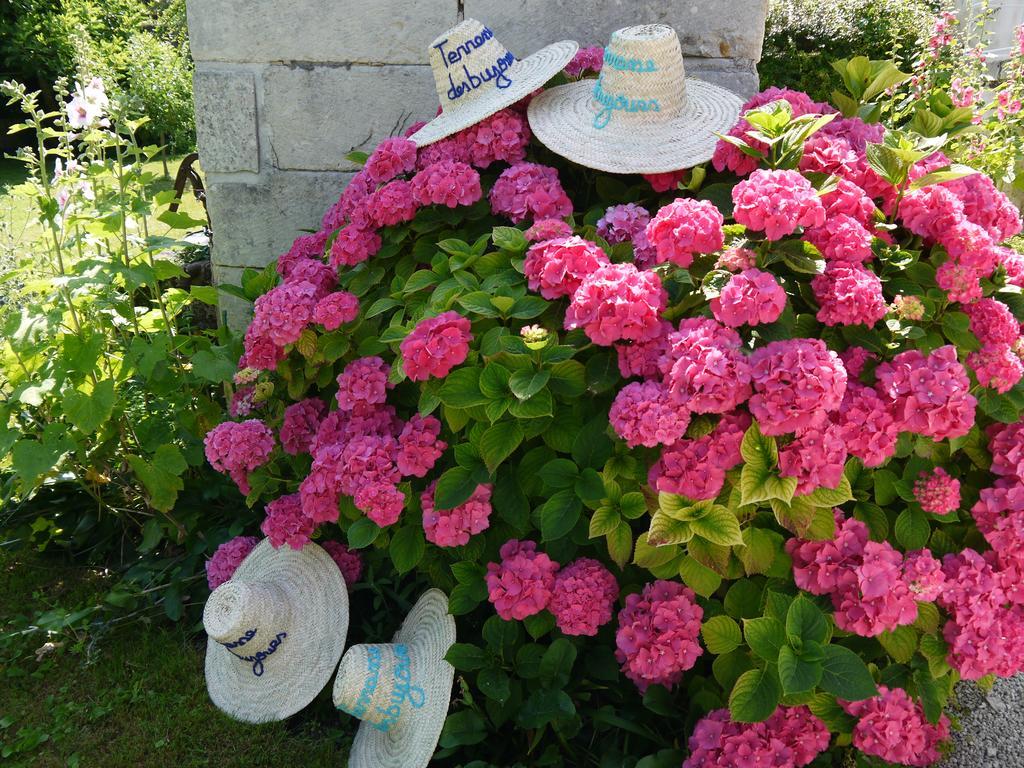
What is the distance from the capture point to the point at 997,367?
70.4 inches

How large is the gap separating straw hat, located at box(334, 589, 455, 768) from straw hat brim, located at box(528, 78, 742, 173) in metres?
1.21

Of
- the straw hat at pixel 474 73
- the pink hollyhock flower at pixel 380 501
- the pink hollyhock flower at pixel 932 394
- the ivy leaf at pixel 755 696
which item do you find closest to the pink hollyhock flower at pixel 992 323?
the pink hollyhock flower at pixel 932 394

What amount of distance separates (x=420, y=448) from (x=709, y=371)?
71 cm

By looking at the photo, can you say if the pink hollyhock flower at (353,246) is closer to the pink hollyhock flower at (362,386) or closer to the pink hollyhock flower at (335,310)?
the pink hollyhock flower at (335,310)

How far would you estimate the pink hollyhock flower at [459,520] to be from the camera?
188cm

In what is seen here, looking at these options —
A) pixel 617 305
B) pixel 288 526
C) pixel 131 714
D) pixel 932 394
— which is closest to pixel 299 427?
pixel 288 526

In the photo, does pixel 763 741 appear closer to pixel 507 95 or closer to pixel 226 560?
pixel 226 560

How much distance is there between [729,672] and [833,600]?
0.27 m

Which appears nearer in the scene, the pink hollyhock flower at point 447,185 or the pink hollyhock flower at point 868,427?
the pink hollyhock flower at point 868,427

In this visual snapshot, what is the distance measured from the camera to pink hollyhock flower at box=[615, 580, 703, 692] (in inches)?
69.9

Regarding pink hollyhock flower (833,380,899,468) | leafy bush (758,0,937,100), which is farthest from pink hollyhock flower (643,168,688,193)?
leafy bush (758,0,937,100)

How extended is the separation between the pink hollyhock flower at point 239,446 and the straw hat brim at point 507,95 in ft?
2.98

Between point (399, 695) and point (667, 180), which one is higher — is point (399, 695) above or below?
below

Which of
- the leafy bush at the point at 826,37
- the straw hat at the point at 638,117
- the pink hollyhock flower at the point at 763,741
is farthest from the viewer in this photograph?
the leafy bush at the point at 826,37
